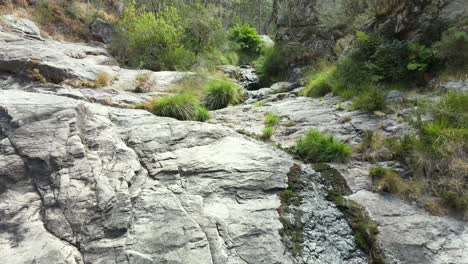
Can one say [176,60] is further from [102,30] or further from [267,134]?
[267,134]

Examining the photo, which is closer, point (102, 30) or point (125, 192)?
point (125, 192)

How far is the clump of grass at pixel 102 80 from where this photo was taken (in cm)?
888

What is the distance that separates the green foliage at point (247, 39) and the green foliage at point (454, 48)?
13.0m

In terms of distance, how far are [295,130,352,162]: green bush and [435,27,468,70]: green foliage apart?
3.61m

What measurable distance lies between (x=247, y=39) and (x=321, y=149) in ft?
49.4

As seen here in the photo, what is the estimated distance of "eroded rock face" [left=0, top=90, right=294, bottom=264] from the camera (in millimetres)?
3572

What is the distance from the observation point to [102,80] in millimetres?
9039

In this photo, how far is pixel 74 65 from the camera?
918 cm

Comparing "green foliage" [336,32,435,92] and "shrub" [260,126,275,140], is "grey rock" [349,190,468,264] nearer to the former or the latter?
"shrub" [260,126,275,140]

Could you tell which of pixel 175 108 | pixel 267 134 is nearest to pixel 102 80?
pixel 175 108

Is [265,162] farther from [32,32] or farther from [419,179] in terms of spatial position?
[32,32]

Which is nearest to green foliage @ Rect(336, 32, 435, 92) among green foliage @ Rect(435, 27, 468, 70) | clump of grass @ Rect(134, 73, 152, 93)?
green foliage @ Rect(435, 27, 468, 70)

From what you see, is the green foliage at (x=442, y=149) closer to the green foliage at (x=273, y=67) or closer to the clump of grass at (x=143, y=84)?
the clump of grass at (x=143, y=84)

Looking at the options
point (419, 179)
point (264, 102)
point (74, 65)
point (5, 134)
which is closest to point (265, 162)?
point (419, 179)
